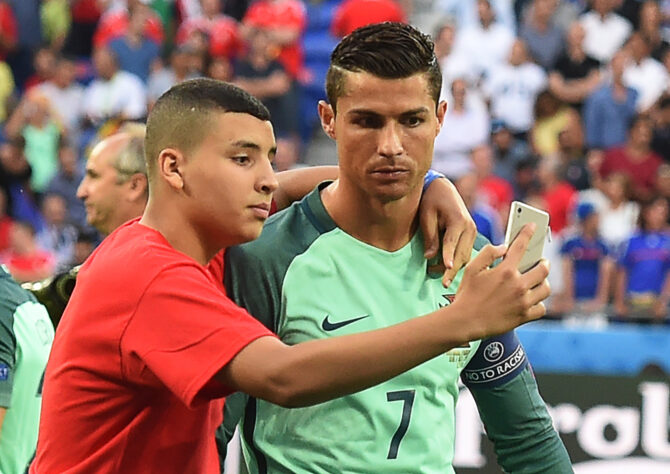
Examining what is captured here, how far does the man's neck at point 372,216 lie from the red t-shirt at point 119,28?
11.9 m

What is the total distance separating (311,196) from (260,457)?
2.55 feet

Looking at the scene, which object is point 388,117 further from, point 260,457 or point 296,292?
point 260,457

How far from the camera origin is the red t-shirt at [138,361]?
282 cm

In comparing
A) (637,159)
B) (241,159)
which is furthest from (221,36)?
(241,159)

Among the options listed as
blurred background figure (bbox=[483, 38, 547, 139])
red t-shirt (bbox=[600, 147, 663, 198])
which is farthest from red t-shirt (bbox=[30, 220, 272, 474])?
blurred background figure (bbox=[483, 38, 547, 139])

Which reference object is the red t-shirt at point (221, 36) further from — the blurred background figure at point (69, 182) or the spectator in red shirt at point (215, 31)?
the blurred background figure at point (69, 182)

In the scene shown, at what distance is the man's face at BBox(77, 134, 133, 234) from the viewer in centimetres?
520

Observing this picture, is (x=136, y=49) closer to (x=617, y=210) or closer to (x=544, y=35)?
(x=544, y=35)

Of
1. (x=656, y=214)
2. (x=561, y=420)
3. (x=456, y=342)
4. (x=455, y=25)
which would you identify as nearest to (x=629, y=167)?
(x=656, y=214)

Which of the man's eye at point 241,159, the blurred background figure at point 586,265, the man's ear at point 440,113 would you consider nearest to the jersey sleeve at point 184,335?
the man's eye at point 241,159

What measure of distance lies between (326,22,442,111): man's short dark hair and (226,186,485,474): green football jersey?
405 mm

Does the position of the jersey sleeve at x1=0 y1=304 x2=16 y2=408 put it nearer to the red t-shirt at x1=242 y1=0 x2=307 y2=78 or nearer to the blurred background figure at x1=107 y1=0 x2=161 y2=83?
the red t-shirt at x1=242 y1=0 x2=307 y2=78

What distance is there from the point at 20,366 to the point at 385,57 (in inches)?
80.2

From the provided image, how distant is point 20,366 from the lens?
4.63 m
